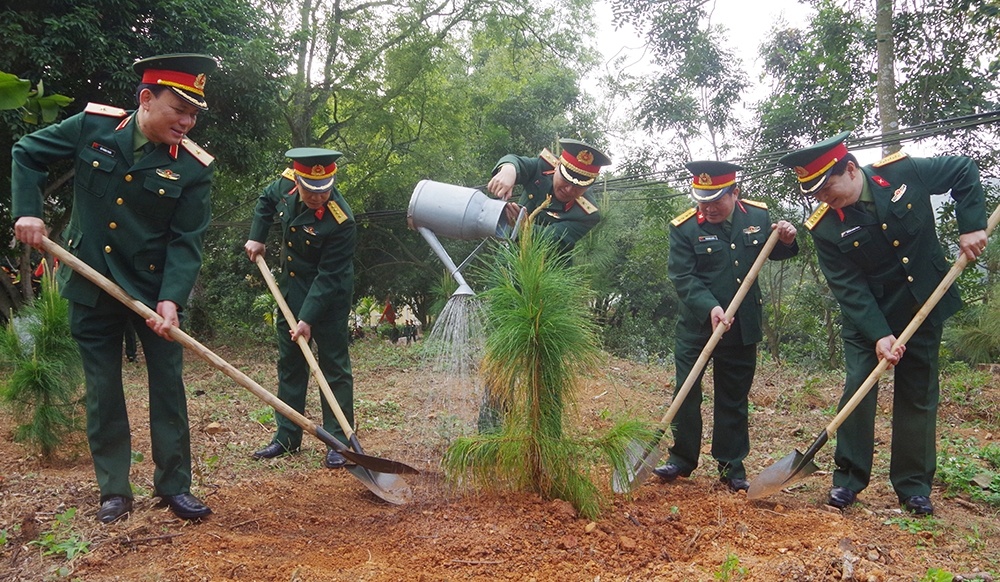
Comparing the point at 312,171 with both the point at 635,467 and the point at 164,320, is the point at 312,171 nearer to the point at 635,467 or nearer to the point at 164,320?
the point at 164,320

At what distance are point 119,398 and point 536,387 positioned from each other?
1.86 metres

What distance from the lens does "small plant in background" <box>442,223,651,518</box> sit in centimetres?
306

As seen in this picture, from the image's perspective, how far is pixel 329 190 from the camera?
4566 mm

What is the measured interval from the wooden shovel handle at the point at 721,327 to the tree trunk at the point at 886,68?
4.49 m

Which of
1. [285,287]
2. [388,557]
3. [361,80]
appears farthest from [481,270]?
[361,80]

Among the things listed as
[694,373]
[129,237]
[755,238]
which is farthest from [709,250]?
[129,237]

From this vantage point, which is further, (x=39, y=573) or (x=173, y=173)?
(x=173, y=173)

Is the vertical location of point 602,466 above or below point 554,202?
Result: below

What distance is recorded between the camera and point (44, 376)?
13.7 ft

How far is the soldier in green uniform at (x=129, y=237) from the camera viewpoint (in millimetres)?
3168

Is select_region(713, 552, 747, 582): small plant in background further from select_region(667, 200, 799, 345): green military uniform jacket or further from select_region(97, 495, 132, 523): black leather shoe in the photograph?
select_region(97, 495, 132, 523): black leather shoe

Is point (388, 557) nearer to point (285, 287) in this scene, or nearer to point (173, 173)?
point (173, 173)

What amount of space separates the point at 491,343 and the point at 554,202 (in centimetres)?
152

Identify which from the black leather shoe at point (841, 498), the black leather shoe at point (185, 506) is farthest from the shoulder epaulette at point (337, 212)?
the black leather shoe at point (841, 498)
